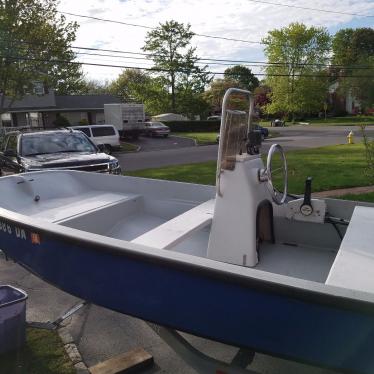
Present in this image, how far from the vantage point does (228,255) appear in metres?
3.86

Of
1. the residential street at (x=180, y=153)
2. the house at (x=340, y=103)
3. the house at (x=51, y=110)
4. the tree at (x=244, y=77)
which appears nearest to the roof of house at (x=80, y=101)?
the house at (x=51, y=110)

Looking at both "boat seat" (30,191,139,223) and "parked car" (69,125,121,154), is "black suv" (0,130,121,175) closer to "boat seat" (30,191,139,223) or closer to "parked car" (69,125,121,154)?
"boat seat" (30,191,139,223)

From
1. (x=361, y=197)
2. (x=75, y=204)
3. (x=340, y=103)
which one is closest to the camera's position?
(x=75, y=204)

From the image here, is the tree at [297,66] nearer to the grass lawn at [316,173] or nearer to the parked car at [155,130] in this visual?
the parked car at [155,130]

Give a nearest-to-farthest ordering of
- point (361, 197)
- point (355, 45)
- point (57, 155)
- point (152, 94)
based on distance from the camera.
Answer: point (361, 197), point (57, 155), point (152, 94), point (355, 45)

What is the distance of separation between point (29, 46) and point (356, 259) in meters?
23.5

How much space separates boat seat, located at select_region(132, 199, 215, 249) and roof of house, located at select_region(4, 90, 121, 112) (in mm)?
34174

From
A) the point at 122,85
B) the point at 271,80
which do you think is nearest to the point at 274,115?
the point at 271,80

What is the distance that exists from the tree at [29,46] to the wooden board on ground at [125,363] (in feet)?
71.3

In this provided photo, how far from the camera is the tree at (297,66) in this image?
2249 inches

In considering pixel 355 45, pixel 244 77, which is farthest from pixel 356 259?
pixel 355 45

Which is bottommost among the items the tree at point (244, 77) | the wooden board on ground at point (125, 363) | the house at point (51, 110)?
the wooden board on ground at point (125, 363)

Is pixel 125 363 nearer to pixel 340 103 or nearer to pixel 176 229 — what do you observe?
pixel 176 229

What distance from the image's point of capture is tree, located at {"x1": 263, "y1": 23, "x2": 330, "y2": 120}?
57.1 metres
